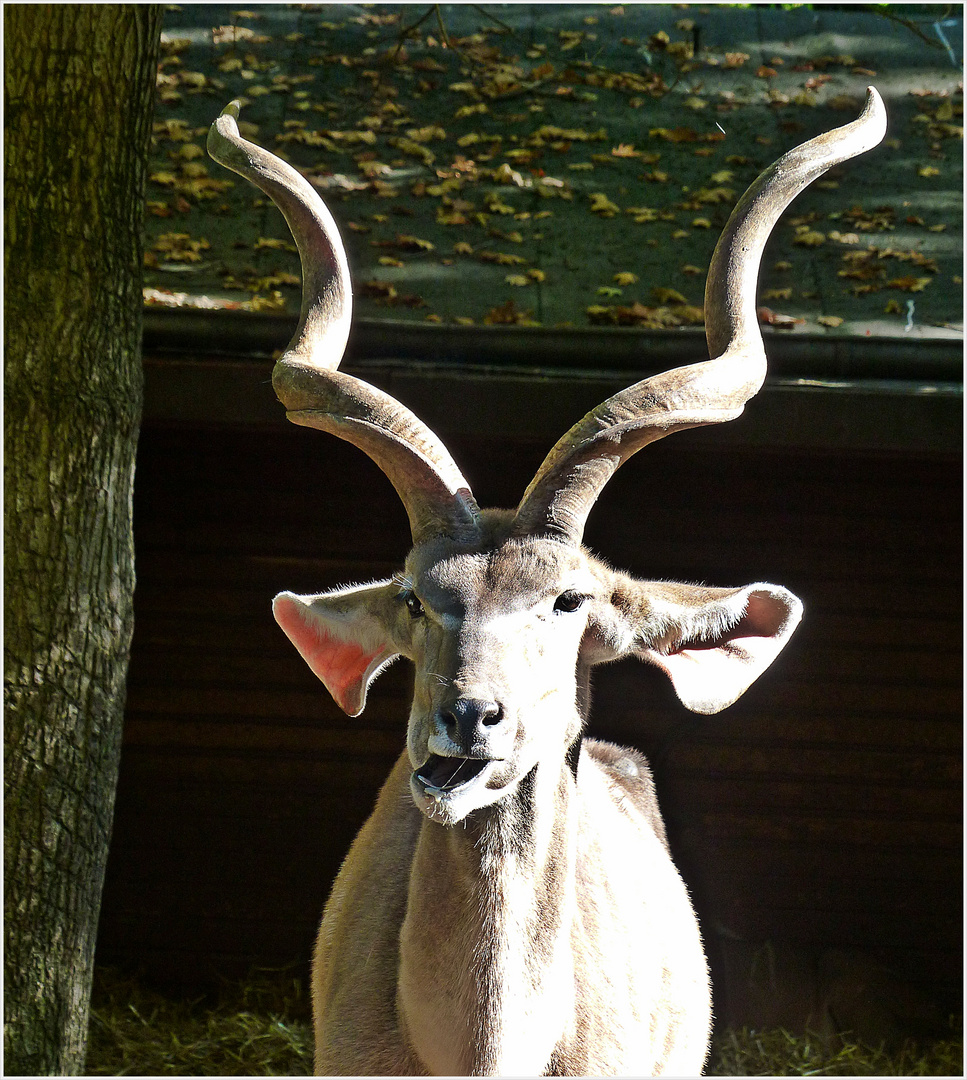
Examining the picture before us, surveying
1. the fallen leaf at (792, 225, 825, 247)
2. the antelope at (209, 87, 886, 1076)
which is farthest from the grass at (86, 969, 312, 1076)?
the fallen leaf at (792, 225, 825, 247)

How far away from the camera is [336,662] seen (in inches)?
146

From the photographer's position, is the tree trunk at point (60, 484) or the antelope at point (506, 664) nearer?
the antelope at point (506, 664)

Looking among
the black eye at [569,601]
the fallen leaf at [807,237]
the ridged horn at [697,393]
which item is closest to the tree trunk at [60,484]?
the ridged horn at [697,393]

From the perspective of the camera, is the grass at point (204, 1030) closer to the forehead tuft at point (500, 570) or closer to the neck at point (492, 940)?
the neck at point (492, 940)

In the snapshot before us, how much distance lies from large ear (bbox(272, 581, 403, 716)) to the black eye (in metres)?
0.61

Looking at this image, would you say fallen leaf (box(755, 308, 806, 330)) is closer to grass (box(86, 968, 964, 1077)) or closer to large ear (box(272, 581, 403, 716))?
large ear (box(272, 581, 403, 716))

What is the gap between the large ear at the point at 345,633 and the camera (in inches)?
141

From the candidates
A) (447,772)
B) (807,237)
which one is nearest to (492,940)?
(447,772)

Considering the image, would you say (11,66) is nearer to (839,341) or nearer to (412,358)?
(412,358)

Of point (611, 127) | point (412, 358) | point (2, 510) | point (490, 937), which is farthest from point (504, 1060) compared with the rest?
point (611, 127)

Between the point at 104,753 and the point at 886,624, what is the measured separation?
15.3 feet

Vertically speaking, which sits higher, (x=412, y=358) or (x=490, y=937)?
(x=412, y=358)

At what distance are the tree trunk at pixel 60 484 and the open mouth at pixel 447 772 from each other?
229 centimetres

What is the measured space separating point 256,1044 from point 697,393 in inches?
184
